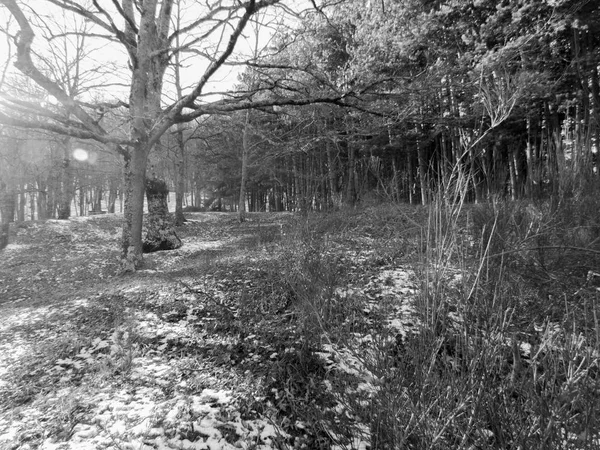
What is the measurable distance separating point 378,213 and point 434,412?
5570 millimetres

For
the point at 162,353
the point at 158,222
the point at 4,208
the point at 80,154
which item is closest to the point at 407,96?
the point at 162,353

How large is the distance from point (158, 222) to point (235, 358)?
5.99m

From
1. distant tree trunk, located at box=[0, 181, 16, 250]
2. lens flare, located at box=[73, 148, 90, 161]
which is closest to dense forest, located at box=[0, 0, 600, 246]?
distant tree trunk, located at box=[0, 181, 16, 250]

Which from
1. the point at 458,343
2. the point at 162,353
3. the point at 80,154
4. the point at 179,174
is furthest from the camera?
the point at 80,154

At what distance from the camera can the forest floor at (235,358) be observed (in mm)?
1281

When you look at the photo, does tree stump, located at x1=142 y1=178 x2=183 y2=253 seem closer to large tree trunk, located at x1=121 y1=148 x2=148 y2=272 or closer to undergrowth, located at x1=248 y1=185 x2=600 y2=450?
large tree trunk, located at x1=121 y1=148 x2=148 y2=272

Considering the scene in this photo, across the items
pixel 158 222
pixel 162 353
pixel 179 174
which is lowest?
pixel 162 353

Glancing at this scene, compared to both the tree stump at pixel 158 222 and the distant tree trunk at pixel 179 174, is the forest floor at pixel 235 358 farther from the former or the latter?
the distant tree trunk at pixel 179 174

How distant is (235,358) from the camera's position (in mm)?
2391

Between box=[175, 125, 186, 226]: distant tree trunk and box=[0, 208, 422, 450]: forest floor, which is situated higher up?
box=[175, 125, 186, 226]: distant tree trunk

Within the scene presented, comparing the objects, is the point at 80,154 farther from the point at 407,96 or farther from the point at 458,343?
the point at 458,343

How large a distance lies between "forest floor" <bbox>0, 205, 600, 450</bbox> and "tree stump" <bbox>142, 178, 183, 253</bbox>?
80.8 inches

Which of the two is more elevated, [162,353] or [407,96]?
[407,96]

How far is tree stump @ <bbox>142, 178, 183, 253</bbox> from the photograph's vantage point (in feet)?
22.1
